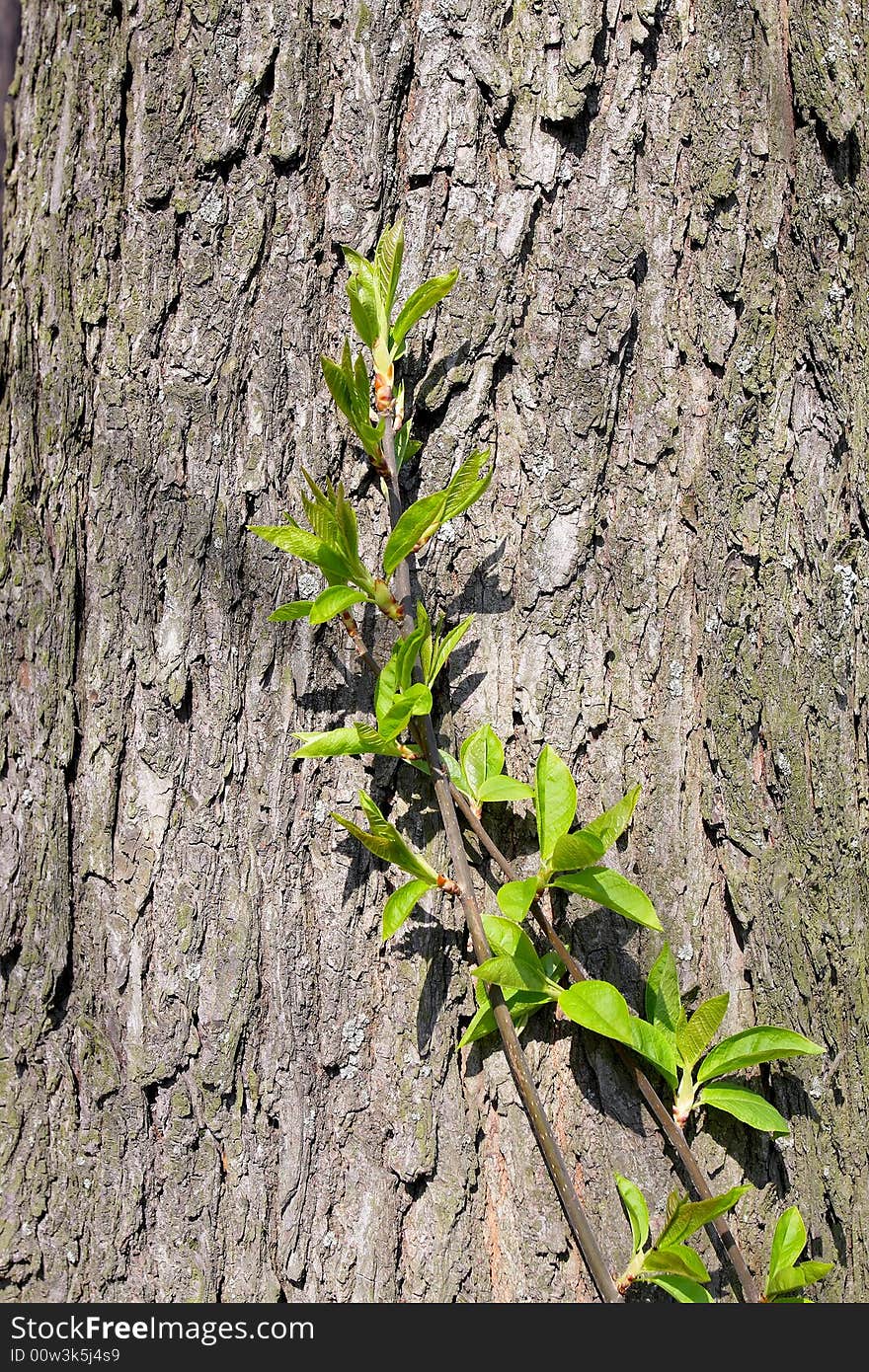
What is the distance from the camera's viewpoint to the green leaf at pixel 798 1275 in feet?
3.67

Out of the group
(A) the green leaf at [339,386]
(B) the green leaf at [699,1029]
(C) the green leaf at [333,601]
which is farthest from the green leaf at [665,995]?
(A) the green leaf at [339,386]

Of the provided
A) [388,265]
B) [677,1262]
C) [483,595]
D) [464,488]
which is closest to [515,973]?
[677,1262]

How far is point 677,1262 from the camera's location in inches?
42.5

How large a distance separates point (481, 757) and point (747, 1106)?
0.53 m

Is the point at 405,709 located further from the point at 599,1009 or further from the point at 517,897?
the point at 599,1009

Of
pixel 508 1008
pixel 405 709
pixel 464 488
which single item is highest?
pixel 464 488

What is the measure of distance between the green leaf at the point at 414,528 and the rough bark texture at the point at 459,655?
0.09m

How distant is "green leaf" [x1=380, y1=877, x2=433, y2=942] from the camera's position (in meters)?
1.12

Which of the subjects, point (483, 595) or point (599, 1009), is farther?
point (483, 595)

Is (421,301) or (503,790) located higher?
(421,301)

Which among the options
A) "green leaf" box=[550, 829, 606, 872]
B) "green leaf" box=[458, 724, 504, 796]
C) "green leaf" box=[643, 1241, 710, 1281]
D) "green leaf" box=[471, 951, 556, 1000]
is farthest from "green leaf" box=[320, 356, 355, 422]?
"green leaf" box=[643, 1241, 710, 1281]

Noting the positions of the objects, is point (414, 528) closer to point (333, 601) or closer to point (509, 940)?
point (333, 601)
